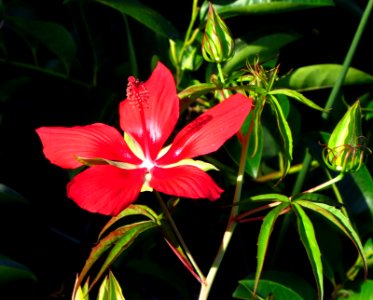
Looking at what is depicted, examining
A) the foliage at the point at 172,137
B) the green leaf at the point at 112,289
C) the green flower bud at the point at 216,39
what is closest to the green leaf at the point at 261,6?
the foliage at the point at 172,137

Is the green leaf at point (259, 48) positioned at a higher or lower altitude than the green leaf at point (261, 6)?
lower

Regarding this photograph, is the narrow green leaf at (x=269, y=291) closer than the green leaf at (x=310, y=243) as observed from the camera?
No

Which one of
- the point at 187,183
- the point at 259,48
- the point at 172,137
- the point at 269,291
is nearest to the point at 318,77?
the point at 259,48

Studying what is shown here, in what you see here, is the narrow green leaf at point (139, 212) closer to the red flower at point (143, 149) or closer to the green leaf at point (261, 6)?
the red flower at point (143, 149)

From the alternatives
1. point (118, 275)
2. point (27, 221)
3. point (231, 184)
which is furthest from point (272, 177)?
point (27, 221)

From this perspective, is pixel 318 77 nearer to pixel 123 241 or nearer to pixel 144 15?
pixel 144 15
